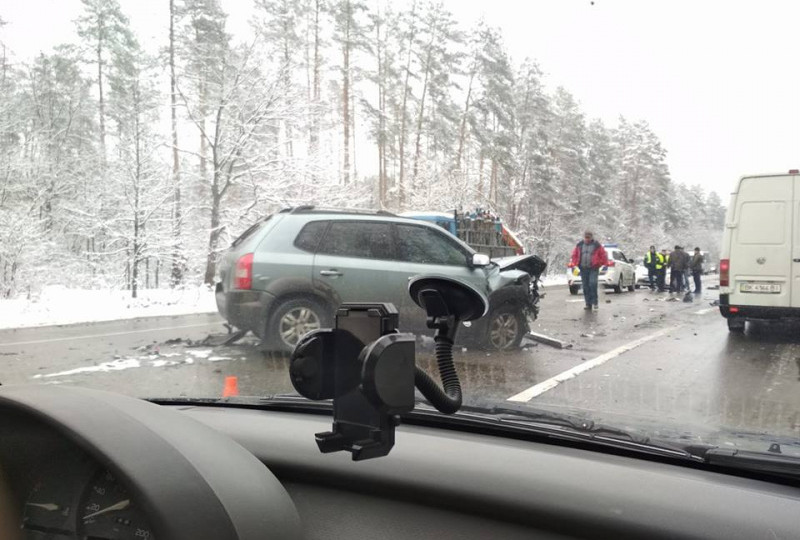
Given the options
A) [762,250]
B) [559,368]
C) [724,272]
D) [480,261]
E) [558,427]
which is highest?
[762,250]

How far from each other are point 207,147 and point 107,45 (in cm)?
567

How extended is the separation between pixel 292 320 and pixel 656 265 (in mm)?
16271

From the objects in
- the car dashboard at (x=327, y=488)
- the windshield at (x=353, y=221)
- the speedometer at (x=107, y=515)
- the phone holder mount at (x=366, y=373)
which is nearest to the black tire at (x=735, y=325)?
the windshield at (x=353, y=221)

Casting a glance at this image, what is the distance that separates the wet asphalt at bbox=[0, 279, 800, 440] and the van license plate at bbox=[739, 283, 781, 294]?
0.73m

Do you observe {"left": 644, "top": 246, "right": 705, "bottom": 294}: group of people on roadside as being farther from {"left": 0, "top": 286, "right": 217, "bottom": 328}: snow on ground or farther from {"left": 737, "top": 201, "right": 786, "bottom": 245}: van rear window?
{"left": 0, "top": 286, "right": 217, "bottom": 328}: snow on ground

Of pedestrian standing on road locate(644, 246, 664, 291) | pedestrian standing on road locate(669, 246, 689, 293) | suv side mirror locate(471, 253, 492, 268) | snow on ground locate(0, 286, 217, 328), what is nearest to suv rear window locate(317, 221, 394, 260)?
suv side mirror locate(471, 253, 492, 268)

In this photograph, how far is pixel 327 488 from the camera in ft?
6.46

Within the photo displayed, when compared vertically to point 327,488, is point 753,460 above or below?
above

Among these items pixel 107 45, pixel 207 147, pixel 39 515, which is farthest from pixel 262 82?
pixel 39 515

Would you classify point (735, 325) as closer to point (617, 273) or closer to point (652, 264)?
point (617, 273)

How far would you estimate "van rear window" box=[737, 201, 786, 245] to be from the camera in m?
9.16

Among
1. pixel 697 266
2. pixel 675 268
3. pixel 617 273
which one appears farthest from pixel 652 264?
pixel 617 273

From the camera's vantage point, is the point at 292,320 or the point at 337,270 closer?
the point at 292,320

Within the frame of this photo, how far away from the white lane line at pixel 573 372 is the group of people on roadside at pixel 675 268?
1040 centimetres
